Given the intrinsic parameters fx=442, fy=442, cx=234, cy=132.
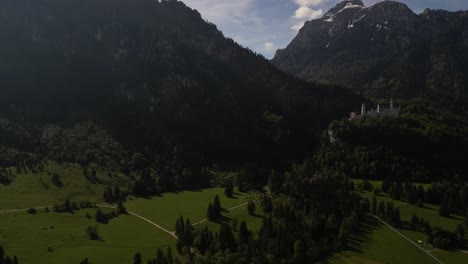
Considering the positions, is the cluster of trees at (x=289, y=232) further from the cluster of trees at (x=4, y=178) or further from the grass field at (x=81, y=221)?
the cluster of trees at (x=4, y=178)

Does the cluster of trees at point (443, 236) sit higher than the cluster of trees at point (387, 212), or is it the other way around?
the cluster of trees at point (387, 212)

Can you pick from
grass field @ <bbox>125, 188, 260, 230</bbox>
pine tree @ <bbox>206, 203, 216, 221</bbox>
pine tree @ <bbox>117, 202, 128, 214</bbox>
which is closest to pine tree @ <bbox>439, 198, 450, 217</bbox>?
grass field @ <bbox>125, 188, 260, 230</bbox>

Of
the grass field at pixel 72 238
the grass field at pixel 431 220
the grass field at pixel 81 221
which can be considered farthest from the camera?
the grass field at pixel 431 220

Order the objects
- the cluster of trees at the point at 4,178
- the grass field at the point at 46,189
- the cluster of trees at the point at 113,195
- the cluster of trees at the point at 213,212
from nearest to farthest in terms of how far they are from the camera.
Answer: the cluster of trees at the point at 213,212, the grass field at the point at 46,189, the cluster of trees at the point at 4,178, the cluster of trees at the point at 113,195

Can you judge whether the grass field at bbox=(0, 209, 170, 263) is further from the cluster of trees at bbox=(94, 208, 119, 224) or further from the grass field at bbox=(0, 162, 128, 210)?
the grass field at bbox=(0, 162, 128, 210)

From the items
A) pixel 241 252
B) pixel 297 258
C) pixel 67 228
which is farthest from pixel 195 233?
pixel 67 228

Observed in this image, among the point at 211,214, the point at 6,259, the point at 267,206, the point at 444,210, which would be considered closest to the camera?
the point at 6,259

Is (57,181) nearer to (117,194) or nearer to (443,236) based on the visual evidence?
(117,194)

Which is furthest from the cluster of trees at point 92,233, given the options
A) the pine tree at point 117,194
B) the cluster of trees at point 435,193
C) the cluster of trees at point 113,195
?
the cluster of trees at point 435,193

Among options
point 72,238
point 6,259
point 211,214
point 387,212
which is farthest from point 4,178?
point 387,212
